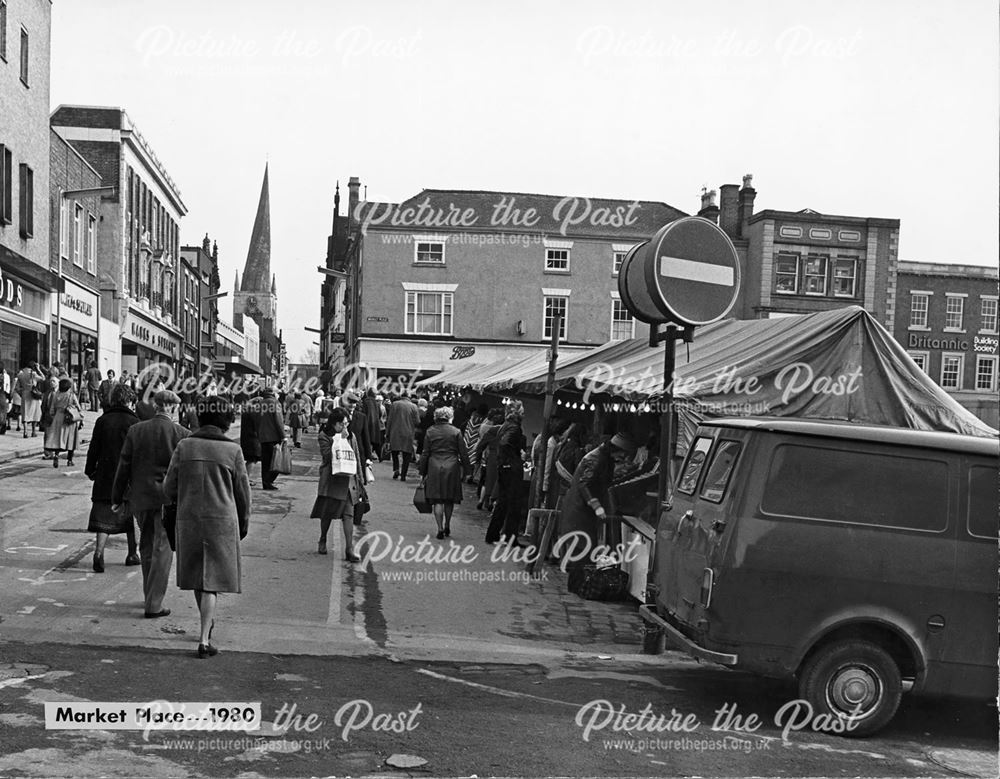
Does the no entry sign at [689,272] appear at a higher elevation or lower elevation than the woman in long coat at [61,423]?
higher

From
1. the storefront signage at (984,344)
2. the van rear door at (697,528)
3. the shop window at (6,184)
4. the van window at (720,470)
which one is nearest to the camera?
the van rear door at (697,528)

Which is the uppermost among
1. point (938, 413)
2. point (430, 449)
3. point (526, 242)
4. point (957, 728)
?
point (526, 242)

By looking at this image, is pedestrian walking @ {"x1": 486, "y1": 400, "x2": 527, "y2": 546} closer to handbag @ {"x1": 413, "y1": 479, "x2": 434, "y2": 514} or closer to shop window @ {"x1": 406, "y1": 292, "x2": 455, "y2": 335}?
handbag @ {"x1": 413, "y1": 479, "x2": 434, "y2": 514}

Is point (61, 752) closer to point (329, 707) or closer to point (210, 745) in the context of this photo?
point (210, 745)

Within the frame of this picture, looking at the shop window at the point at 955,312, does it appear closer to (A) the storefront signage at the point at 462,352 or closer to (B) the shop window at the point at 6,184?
(A) the storefront signage at the point at 462,352

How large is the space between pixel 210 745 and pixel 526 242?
44530 mm

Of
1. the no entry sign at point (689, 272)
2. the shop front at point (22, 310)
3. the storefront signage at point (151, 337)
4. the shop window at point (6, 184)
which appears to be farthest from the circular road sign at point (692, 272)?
the storefront signage at point (151, 337)

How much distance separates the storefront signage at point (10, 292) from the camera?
27.0 metres

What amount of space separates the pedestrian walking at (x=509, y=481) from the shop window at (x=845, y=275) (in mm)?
41637

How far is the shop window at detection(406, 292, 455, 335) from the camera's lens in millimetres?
48469

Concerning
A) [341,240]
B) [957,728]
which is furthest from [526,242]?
[957,728]

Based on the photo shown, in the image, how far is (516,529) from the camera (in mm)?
13023

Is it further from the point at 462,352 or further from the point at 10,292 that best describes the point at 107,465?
the point at 462,352

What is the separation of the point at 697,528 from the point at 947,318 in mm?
55348
